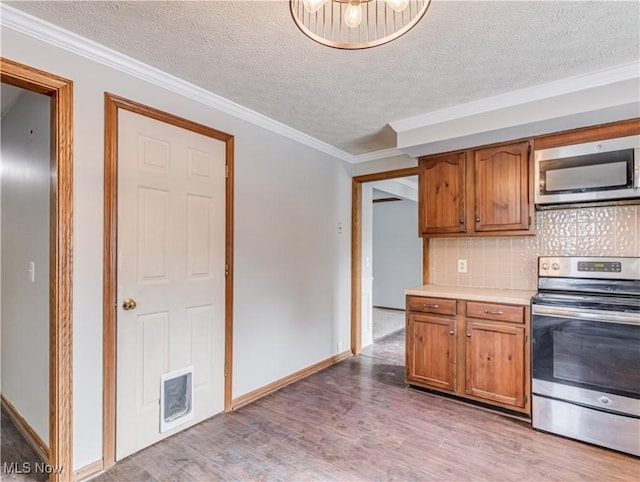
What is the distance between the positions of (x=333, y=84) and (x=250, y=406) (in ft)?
8.51

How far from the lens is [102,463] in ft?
6.59

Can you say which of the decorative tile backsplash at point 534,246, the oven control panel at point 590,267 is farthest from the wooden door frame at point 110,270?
the oven control panel at point 590,267

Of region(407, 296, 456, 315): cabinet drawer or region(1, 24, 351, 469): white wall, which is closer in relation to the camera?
region(1, 24, 351, 469): white wall

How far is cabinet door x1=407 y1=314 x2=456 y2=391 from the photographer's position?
2.92 m

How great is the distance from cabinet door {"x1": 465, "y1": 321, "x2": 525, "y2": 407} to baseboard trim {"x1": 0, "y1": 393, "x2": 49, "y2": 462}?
301 centimetres

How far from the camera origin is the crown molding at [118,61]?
1.72m

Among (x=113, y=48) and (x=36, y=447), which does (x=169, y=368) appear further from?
(x=113, y=48)

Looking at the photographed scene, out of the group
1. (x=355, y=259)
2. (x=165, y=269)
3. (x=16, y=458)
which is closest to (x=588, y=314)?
(x=355, y=259)

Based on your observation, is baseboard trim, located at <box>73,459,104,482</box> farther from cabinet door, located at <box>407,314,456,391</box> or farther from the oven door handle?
the oven door handle

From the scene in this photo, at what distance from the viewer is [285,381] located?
10.8 ft

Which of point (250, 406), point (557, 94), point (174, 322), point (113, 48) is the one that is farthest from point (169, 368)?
point (557, 94)

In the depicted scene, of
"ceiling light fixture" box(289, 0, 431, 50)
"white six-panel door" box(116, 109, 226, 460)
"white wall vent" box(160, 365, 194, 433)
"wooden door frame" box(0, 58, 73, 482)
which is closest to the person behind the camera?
"ceiling light fixture" box(289, 0, 431, 50)

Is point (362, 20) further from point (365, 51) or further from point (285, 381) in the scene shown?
point (285, 381)

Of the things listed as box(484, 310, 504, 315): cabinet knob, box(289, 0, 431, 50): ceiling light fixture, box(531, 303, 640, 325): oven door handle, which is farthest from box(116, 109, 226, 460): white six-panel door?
box(531, 303, 640, 325): oven door handle
